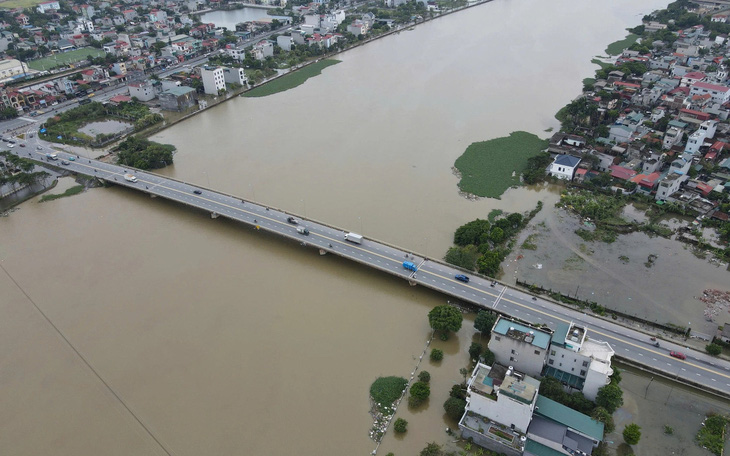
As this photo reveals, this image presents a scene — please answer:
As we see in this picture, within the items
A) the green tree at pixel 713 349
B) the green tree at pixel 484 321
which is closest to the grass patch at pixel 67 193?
the green tree at pixel 484 321

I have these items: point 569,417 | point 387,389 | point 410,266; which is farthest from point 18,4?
point 569,417

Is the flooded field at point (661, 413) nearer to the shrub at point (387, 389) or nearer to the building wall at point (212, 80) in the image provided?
the shrub at point (387, 389)

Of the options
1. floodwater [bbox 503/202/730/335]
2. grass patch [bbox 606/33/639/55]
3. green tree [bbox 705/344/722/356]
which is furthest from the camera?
grass patch [bbox 606/33/639/55]

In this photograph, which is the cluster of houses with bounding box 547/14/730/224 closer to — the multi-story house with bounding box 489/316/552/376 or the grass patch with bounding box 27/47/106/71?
the multi-story house with bounding box 489/316/552/376

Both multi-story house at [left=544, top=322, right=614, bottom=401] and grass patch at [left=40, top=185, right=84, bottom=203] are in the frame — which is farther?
grass patch at [left=40, top=185, right=84, bottom=203]

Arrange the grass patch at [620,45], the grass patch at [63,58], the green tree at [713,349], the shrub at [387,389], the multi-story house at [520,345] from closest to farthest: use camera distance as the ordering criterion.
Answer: the multi-story house at [520,345]
the shrub at [387,389]
the green tree at [713,349]
the grass patch at [620,45]
the grass patch at [63,58]

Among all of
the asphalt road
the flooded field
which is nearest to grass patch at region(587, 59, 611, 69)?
the asphalt road

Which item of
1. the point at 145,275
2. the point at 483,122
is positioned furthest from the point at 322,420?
the point at 483,122
